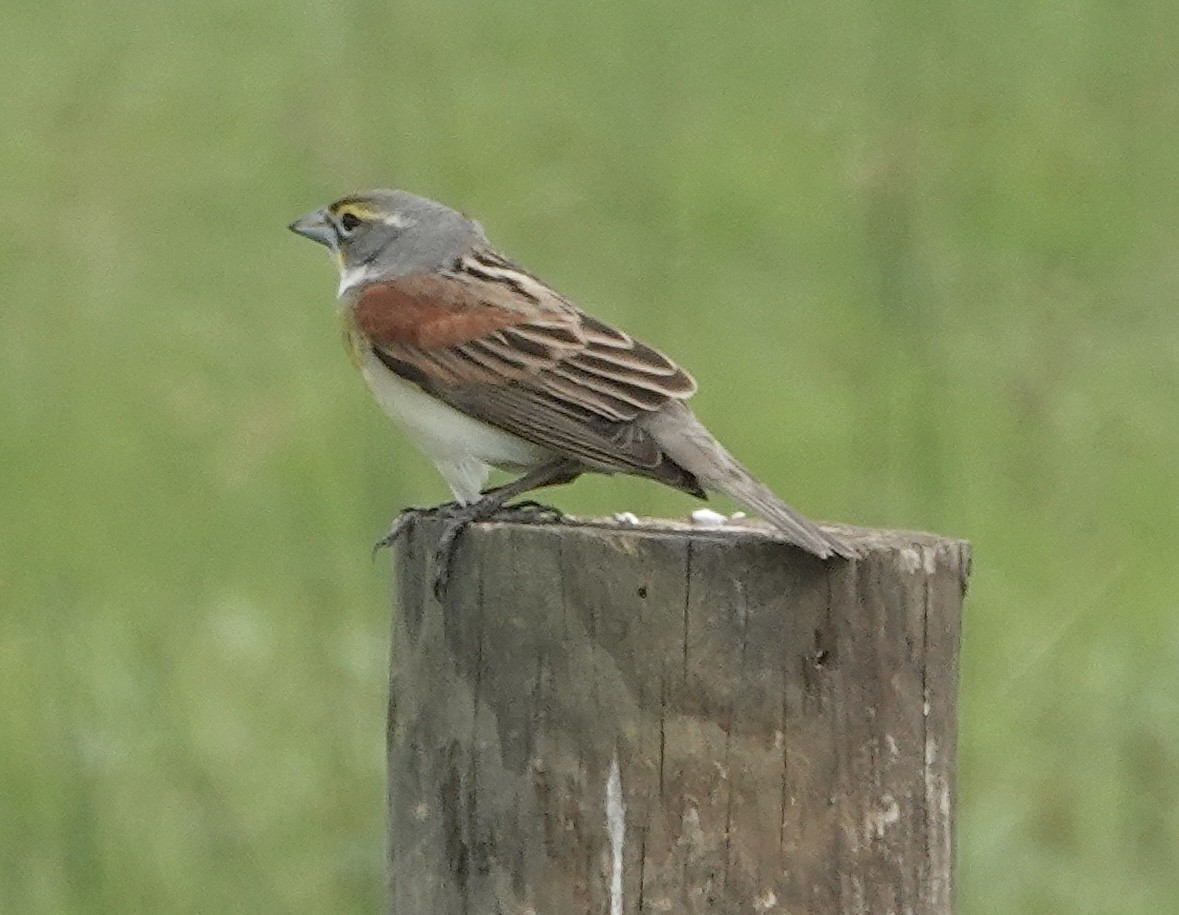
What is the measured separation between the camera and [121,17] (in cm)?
1585

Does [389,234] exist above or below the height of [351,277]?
above

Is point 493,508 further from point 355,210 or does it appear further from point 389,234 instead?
point 355,210

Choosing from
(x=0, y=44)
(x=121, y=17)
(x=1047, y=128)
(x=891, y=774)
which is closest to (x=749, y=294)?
(x=1047, y=128)

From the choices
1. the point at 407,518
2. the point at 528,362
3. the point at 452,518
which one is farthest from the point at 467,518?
the point at 528,362

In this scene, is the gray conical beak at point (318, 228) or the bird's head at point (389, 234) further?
the gray conical beak at point (318, 228)

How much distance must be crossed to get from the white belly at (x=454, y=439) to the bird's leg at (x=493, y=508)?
0.05 m

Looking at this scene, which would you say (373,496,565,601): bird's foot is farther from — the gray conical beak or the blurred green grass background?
the gray conical beak

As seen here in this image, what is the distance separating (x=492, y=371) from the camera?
643 cm

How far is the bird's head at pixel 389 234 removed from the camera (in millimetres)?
7270

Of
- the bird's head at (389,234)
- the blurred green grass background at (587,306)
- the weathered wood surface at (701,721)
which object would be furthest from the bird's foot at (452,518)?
the bird's head at (389,234)

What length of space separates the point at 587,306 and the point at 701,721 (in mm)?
8468

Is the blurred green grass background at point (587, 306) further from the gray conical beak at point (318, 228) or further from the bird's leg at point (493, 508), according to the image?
the bird's leg at point (493, 508)

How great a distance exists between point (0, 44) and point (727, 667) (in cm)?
1315

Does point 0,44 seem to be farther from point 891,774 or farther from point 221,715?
point 891,774
